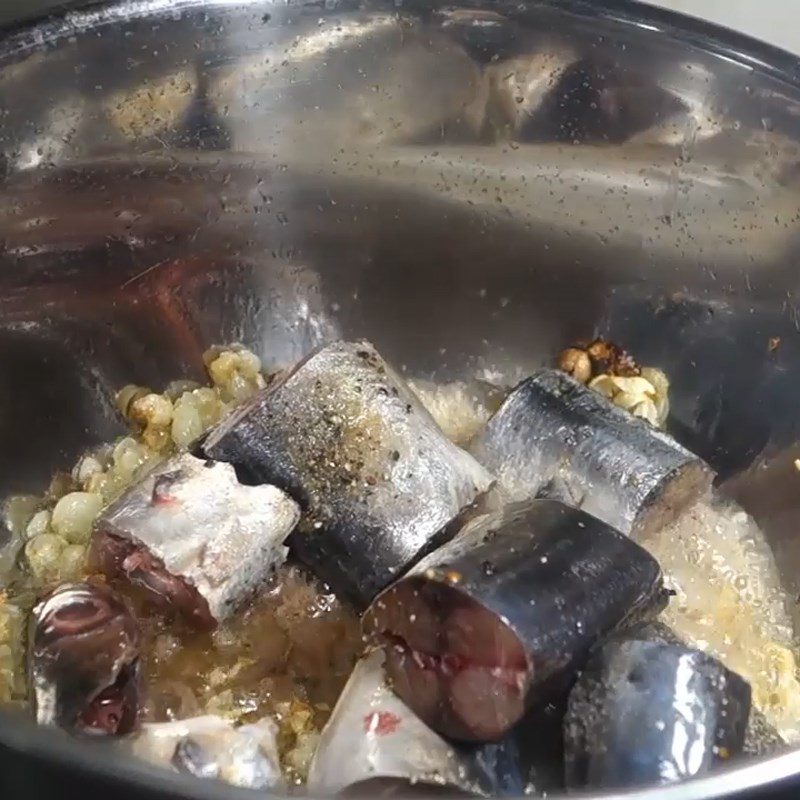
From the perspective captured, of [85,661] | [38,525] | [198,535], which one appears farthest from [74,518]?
[85,661]

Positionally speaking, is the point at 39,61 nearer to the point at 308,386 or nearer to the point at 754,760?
the point at 308,386

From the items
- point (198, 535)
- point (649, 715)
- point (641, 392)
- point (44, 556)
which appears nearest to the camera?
point (649, 715)

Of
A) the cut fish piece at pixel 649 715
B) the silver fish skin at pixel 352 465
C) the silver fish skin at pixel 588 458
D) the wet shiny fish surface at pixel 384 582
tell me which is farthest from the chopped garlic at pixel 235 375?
the cut fish piece at pixel 649 715

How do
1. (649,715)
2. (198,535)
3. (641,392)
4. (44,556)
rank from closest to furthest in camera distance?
(649,715) → (198,535) → (44,556) → (641,392)

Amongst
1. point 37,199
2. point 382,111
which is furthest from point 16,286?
point 382,111

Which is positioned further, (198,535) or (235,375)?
(235,375)

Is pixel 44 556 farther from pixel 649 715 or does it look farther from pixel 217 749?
pixel 649 715
